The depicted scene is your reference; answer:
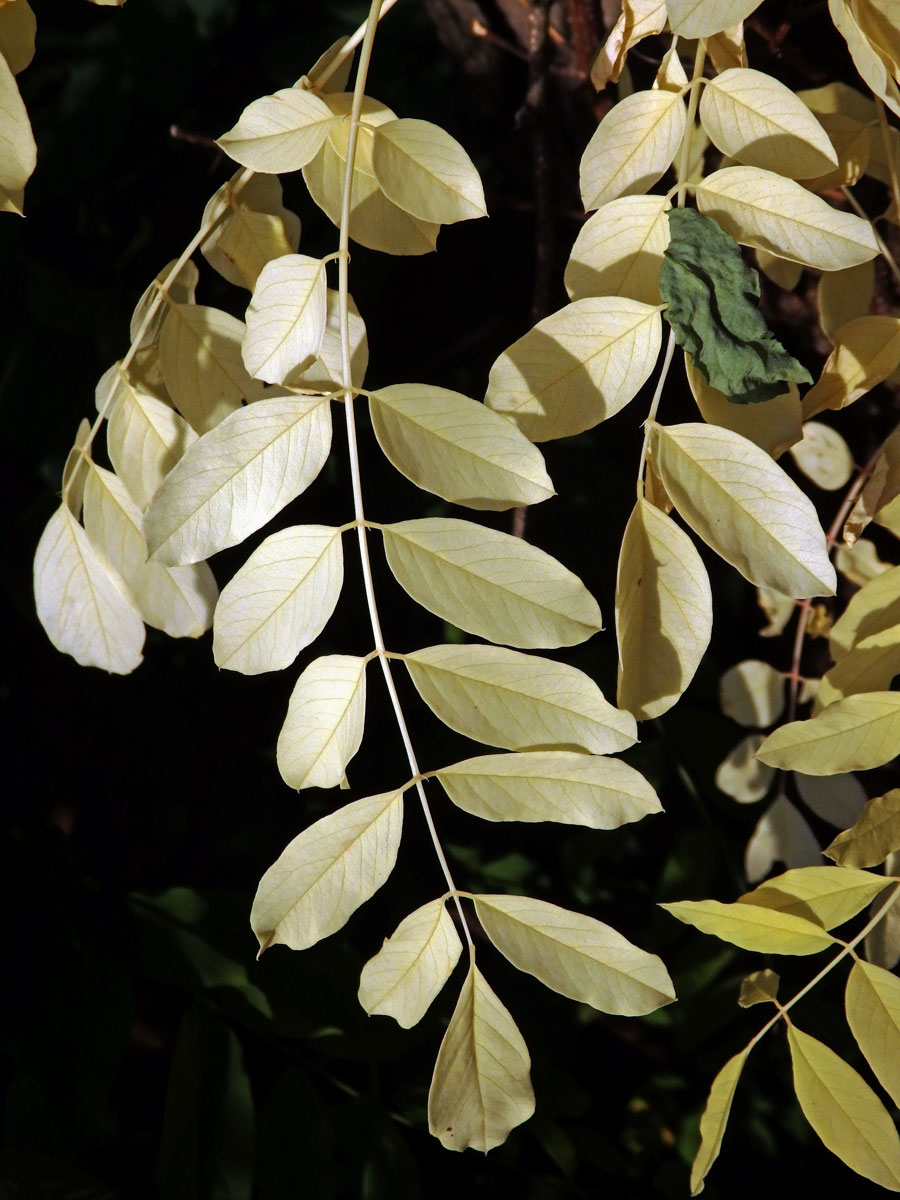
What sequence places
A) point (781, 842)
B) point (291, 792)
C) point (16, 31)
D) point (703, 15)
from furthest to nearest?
point (291, 792) < point (781, 842) < point (16, 31) < point (703, 15)

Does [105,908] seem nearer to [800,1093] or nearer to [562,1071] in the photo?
[562,1071]

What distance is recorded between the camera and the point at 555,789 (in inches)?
15.9

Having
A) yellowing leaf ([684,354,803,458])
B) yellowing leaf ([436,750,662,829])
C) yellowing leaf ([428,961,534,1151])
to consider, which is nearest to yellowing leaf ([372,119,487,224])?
yellowing leaf ([684,354,803,458])

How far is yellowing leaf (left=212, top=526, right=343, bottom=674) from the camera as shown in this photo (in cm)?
40

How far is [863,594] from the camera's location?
1.71 feet

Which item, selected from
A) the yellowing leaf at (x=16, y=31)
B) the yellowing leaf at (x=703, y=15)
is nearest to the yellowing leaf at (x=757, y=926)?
the yellowing leaf at (x=703, y=15)

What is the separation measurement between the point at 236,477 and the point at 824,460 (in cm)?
56

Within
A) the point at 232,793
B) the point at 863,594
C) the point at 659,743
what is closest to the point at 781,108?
the point at 863,594

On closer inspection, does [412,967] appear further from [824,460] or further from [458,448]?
[824,460]

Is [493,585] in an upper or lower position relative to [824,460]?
upper

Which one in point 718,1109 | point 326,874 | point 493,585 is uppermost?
point 493,585

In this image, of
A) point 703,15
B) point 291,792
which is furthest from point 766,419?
point 291,792

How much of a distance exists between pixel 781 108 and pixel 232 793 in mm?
732

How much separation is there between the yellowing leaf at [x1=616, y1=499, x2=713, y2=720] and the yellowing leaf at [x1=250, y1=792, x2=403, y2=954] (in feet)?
0.40
